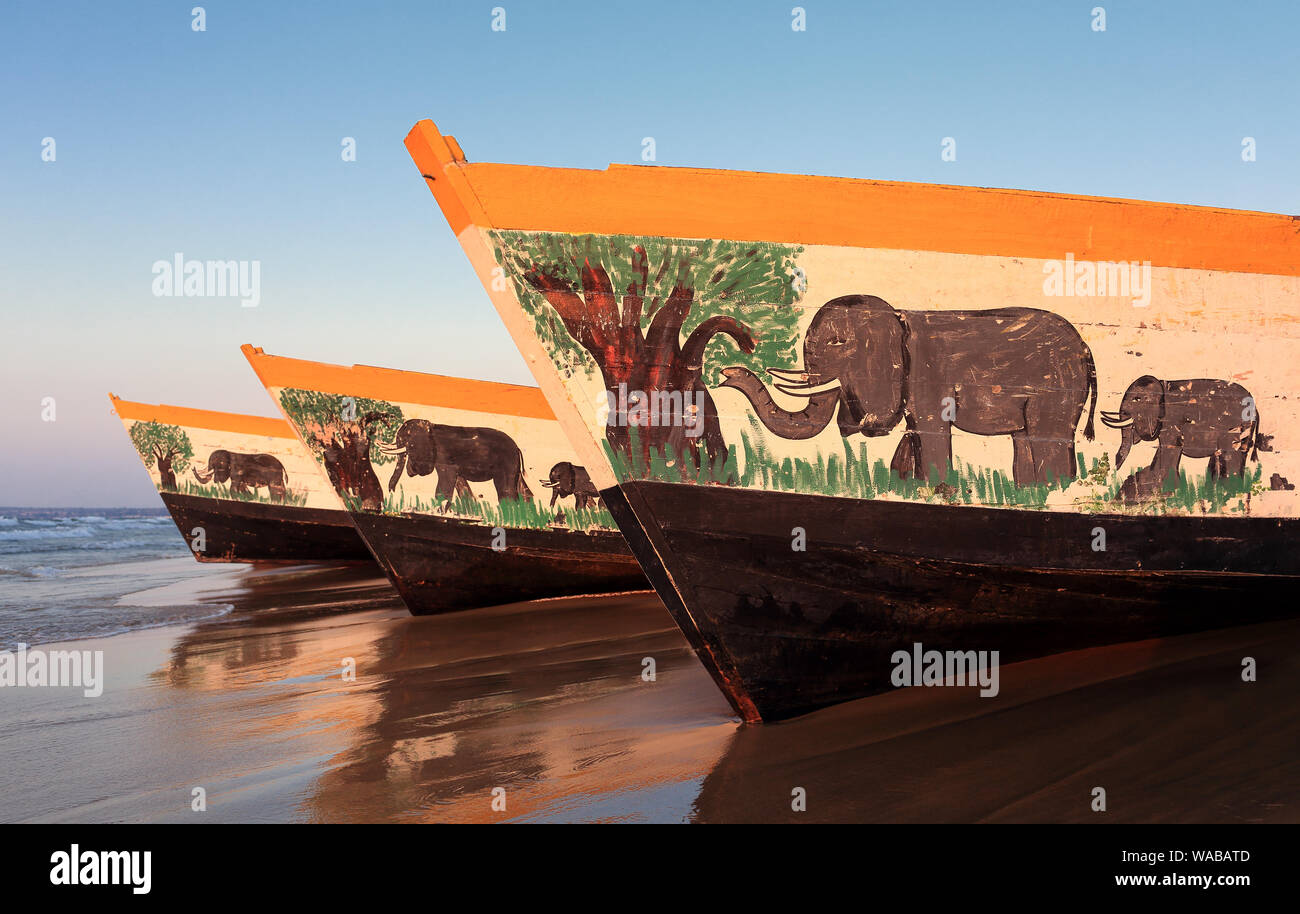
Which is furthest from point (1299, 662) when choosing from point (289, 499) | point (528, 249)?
point (289, 499)

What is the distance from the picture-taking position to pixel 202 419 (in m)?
14.8

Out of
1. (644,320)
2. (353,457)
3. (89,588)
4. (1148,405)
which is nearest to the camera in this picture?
(644,320)

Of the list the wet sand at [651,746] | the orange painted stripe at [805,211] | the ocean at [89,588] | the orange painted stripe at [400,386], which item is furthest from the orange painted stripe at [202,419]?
the orange painted stripe at [805,211]

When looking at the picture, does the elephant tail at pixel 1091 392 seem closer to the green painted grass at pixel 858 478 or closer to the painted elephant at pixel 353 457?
the green painted grass at pixel 858 478

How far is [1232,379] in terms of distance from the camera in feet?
13.4

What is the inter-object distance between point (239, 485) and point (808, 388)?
540 inches

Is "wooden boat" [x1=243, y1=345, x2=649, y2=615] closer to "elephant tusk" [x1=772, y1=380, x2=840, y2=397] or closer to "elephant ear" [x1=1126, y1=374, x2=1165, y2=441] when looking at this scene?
"elephant tusk" [x1=772, y1=380, x2=840, y2=397]

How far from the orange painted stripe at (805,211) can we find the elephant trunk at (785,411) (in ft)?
1.97

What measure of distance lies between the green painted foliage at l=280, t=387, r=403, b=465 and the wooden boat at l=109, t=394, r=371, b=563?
5.63m

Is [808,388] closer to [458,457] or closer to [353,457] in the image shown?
[458,457]

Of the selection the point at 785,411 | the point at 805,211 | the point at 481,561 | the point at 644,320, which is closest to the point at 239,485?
the point at 481,561

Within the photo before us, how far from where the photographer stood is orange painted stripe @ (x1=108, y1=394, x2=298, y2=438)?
14328 millimetres
